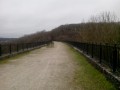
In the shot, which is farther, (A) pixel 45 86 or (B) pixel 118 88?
(A) pixel 45 86

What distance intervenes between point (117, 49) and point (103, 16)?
1726 centimetres

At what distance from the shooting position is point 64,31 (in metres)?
172

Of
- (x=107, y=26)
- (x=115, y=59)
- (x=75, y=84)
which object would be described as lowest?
(x=75, y=84)

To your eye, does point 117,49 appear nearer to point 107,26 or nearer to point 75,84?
point 75,84

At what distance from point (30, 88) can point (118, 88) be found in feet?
9.42

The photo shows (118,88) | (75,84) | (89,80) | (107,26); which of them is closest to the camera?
(118,88)

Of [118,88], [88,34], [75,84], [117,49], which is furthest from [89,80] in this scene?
[88,34]

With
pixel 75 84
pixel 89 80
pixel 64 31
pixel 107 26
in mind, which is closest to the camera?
pixel 75 84

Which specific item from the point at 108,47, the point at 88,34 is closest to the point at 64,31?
the point at 88,34

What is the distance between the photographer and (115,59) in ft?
34.5

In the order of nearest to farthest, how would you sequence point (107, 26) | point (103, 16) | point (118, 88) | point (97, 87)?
point (118, 88) → point (97, 87) → point (107, 26) → point (103, 16)

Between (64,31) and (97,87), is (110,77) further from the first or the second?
(64,31)

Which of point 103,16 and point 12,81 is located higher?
point 103,16

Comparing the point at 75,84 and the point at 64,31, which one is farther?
the point at 64,31
